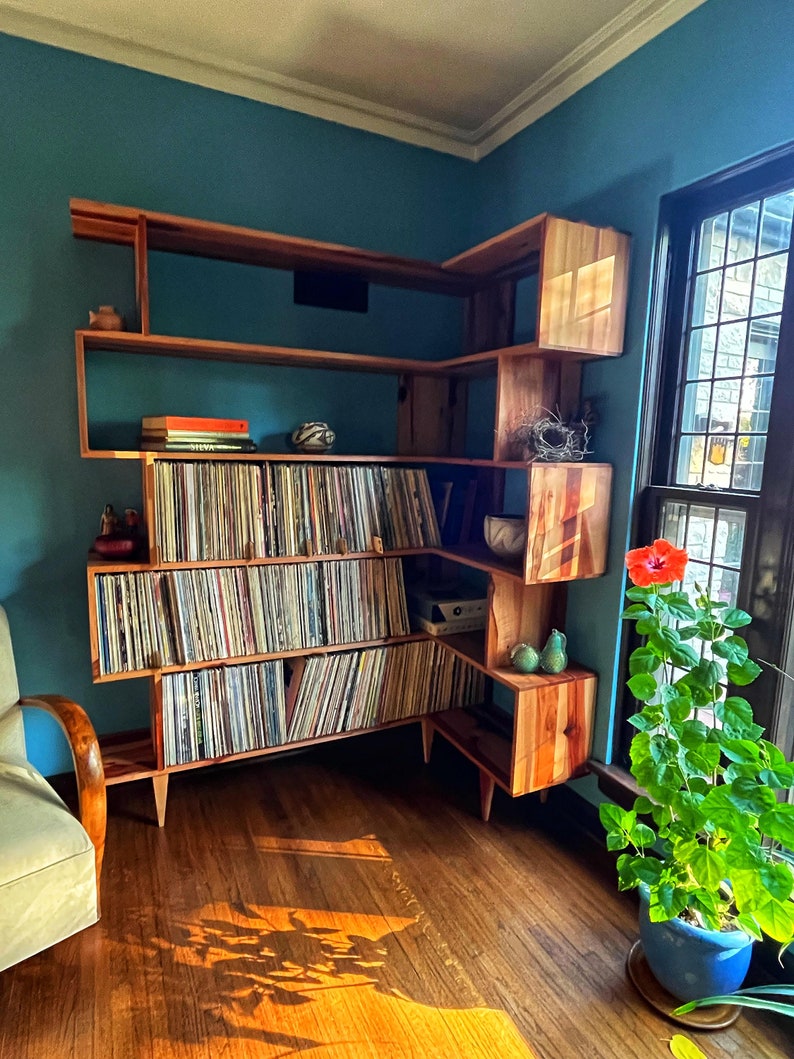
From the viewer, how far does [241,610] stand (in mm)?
2023

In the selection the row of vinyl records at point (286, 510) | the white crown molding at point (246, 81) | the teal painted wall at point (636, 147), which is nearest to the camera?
the teal painted wall at point (636, 147)

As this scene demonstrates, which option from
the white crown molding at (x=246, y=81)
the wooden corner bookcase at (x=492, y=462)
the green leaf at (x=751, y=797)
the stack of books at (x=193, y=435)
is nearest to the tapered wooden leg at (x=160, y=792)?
the wooden corner bookcase at (x=492, y=462)

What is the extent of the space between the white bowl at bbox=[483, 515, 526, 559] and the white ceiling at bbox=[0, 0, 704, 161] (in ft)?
4.57

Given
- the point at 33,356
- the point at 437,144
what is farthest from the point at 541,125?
the point at 33,356

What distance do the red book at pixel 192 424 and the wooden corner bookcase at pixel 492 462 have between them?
90mm

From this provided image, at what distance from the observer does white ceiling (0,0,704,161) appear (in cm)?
168

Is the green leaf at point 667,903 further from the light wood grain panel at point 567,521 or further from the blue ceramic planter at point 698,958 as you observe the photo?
the light wood grain panel at point 567,521

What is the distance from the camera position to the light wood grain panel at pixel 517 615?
1.93m

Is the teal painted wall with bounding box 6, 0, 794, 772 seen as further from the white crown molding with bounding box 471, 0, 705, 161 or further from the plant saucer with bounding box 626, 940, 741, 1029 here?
the plant saucer with bounding box 626, 940, 741, 1029

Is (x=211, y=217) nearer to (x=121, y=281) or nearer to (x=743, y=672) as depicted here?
(x=121, y=281)

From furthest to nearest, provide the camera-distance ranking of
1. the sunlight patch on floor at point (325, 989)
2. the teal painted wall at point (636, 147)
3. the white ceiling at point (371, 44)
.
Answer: the white ceiling at point (371, 44) < the teal painted wall at point (636, 147) < the sunlight patch on floor at point (325, 989)

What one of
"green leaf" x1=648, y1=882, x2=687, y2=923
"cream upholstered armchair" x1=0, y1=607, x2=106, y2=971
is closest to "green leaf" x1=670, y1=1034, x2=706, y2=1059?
"green leaf" x1=648, y1=882, x2=687, y2=923

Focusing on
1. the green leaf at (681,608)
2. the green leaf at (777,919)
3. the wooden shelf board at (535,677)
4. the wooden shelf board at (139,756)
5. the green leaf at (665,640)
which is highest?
the green leaf at (681,608)

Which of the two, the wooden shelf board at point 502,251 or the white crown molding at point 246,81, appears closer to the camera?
the wooden shelf board at point 502,251
